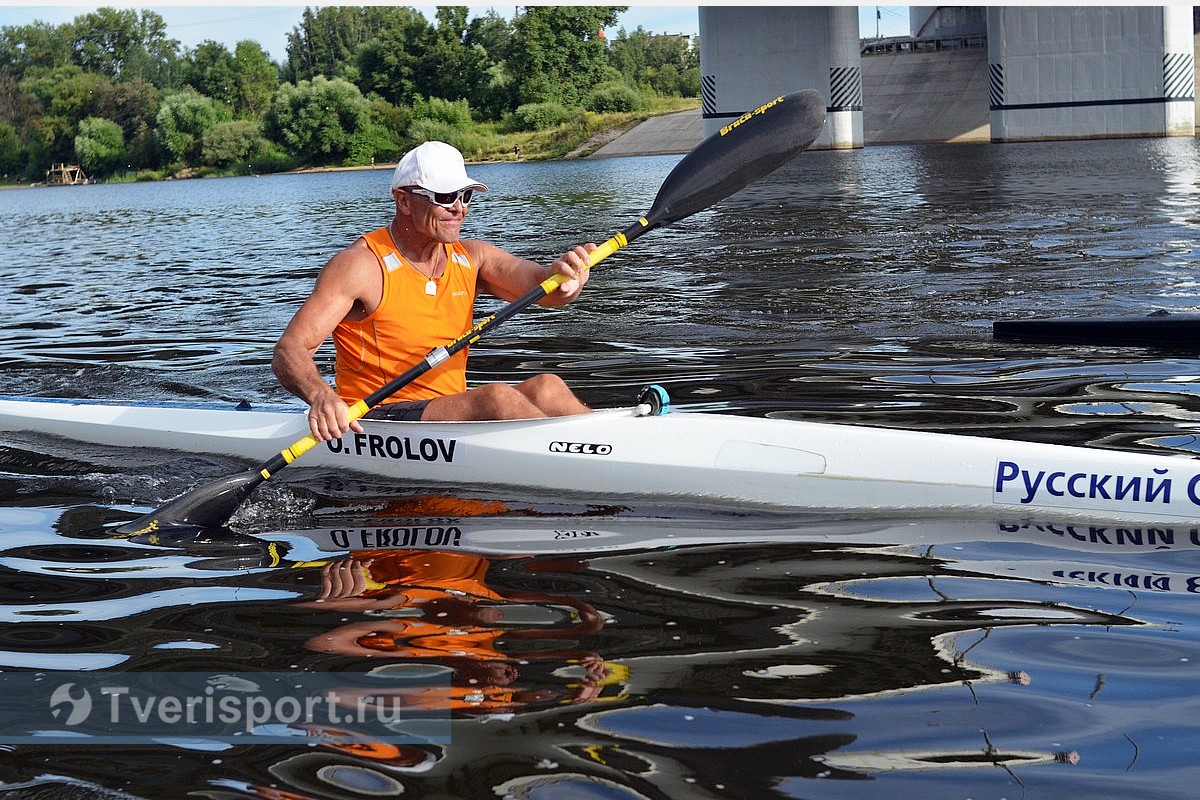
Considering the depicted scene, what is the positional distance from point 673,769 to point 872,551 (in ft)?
5.97

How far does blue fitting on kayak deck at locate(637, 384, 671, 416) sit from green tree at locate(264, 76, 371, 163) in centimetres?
7436

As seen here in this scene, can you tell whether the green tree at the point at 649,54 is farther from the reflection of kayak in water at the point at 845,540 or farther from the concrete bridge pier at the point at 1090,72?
the reflection of kayak in water at the point at 845,540

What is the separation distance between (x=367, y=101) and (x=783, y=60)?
35440 millimetres

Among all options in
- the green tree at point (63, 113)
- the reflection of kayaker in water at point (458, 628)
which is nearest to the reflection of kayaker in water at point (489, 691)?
the reflection of kayaker in water at point (458, 628)

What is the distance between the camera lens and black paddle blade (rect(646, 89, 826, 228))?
6.38 meters

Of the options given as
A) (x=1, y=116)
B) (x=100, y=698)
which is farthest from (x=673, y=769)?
(x=1, y=116)

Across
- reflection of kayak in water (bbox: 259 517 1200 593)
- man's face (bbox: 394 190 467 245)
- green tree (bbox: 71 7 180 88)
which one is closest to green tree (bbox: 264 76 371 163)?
green tree (bbox: 71 7 180 88)

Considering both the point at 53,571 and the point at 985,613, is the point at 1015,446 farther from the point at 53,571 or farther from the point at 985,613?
the point at 53,571

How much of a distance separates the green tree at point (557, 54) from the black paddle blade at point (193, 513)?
7745 cm

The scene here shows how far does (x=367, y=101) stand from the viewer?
3073 inches

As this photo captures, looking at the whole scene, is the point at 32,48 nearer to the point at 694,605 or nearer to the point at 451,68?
the point at 451,68

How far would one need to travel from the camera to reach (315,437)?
5078 mm

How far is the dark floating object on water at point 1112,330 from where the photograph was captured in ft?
25.4

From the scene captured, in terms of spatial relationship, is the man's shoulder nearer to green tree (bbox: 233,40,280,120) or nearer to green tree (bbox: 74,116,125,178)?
green tree (bbox: 74,116,125,178)
